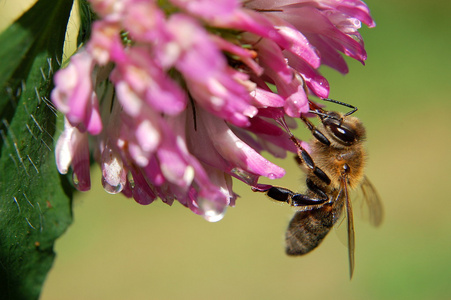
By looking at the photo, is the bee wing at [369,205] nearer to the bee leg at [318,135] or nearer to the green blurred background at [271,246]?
the bee leg at [318,135]

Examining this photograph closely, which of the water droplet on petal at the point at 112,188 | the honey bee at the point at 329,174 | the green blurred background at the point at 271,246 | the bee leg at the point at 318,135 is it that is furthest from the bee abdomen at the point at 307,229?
the green blurred background at the point at 271,246

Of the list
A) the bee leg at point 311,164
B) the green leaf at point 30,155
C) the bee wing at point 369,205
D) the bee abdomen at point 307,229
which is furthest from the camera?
the bee wing at point 369,205

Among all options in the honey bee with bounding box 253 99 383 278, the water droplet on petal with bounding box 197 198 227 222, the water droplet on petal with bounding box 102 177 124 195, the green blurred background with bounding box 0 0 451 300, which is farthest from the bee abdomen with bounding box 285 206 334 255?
the green blurred background with bounding box 0 0 451 300

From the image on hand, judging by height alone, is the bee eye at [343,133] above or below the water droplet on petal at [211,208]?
below

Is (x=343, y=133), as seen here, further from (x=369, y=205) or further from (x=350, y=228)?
(x=369, y=205)

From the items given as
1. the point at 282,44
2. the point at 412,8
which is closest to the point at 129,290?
the point at 282,44

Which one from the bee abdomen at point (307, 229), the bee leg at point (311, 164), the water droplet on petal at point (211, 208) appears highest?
the water droplet on petal at point (211, 208)

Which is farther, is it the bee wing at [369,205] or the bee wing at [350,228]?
the bee wing at [369,205]
